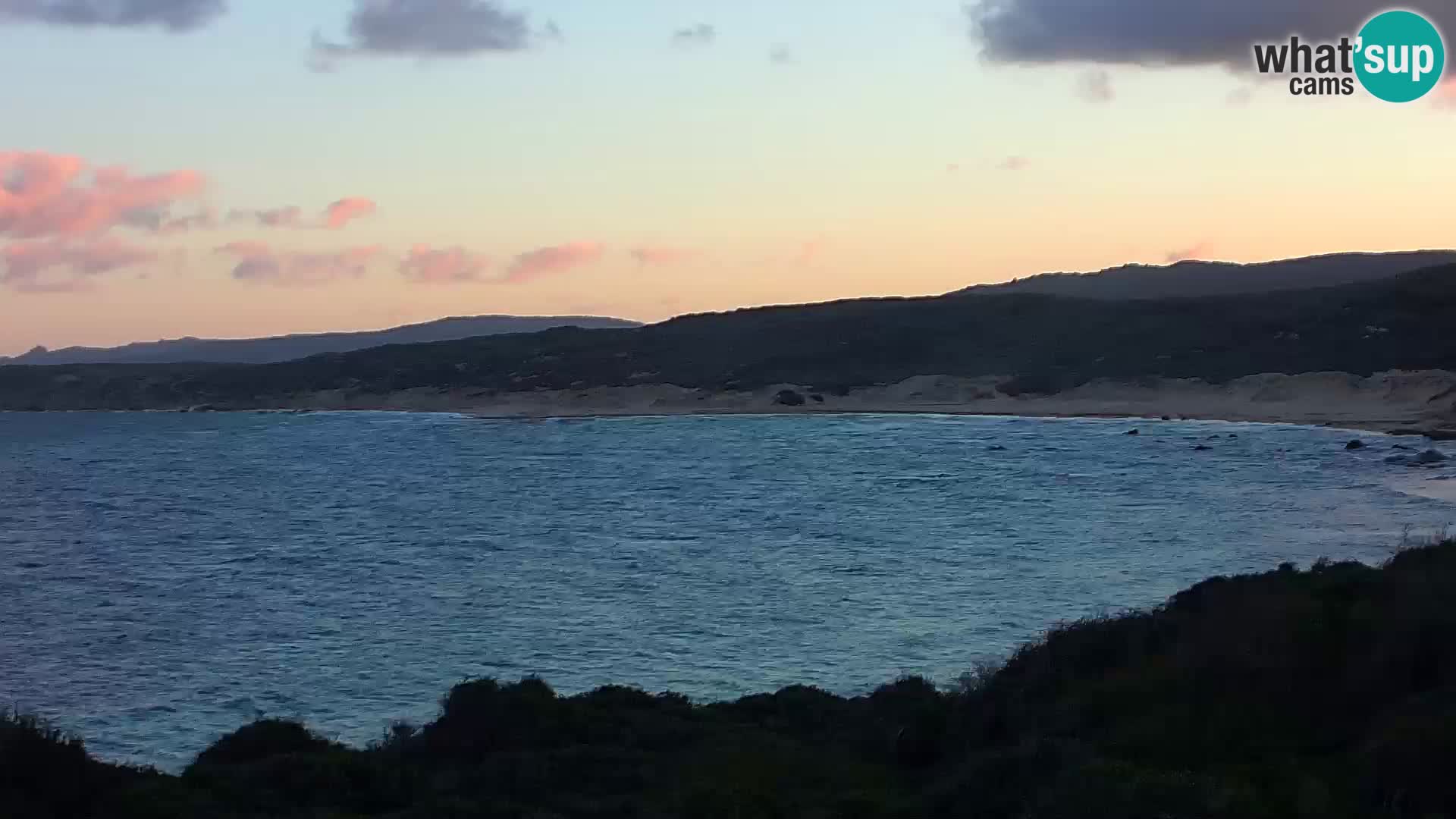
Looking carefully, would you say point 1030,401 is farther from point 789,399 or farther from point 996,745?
point 996,745

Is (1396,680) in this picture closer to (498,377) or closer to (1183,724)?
Result: (1183,724)

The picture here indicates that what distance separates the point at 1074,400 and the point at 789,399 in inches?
784

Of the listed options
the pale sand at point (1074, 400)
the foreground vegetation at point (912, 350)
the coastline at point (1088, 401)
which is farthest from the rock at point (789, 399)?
the foreground vegetation at point (912, 350)

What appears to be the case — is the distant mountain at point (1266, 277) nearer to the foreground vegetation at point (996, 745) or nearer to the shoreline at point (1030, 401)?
the shoreline at point (1030, 401)

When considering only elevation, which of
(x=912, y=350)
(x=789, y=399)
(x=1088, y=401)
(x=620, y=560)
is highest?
(x=912, y=350)

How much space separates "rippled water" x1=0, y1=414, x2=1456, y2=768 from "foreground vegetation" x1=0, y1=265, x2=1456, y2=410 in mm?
17992

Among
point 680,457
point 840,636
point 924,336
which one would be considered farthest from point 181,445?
point 840,636

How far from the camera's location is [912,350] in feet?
356

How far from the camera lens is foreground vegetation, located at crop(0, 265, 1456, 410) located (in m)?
87.0

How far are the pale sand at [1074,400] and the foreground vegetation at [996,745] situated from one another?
53007 millimetres

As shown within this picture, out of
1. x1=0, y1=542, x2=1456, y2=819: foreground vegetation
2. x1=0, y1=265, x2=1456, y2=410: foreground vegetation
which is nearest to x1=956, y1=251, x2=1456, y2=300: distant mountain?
x1=0, y1=265, x2=1456, y2=410: foreground vegetation

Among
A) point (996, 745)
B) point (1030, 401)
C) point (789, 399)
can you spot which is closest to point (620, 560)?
point (996, 745)

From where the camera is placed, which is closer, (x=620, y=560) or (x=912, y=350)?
(x=620, y=560)

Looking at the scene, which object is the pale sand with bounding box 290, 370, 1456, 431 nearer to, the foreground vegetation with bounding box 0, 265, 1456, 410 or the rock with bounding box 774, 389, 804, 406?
the rock with bounding box 774, 389, 804, 406
